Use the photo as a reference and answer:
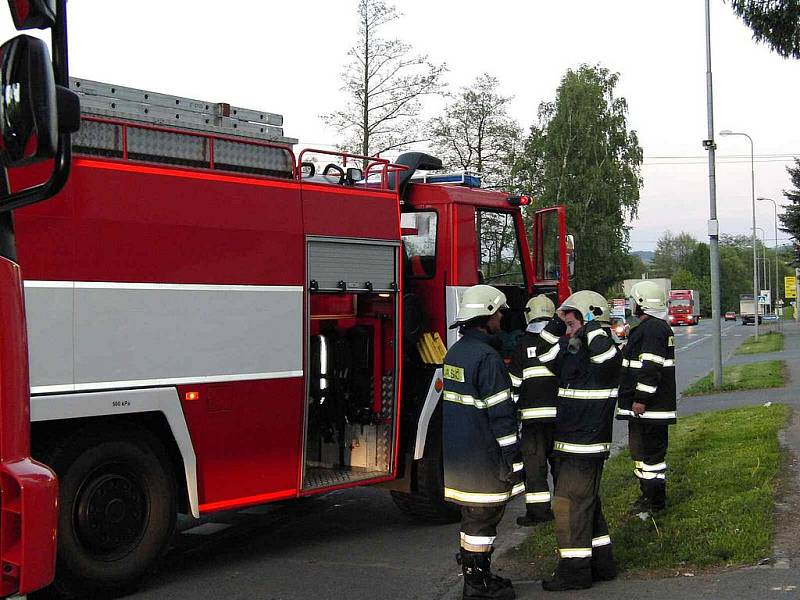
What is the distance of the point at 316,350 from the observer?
722cm

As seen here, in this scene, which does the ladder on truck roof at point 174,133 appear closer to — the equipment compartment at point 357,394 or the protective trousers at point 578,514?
the equipment compartment at point 357,394

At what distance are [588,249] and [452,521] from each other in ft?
153

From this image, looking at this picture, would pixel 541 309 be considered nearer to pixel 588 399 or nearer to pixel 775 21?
pixel 588 399

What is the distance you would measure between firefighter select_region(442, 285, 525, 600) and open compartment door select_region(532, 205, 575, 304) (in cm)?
349

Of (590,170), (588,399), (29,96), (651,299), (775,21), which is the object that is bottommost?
(588,399)

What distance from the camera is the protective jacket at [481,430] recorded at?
5.53 m

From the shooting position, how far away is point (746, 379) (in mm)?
21125

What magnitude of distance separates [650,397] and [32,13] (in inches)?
221

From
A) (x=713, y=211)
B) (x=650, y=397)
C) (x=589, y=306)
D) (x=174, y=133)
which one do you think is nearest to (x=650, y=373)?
(x=650, y=397)

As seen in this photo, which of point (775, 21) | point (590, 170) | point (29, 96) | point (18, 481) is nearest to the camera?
point (29, 96)

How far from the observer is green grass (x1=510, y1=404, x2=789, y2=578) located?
6273 millimetres

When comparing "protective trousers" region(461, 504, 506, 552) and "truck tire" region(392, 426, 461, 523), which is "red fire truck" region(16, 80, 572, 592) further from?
"protective trousers" region(461, 504, 506, 552)

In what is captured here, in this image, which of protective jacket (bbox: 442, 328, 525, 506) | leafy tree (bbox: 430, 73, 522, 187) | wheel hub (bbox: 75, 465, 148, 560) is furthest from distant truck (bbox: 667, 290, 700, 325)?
wheel hub (bbox: 75, 465, 148, 560)

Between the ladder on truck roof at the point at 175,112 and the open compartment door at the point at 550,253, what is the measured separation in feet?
9.43
